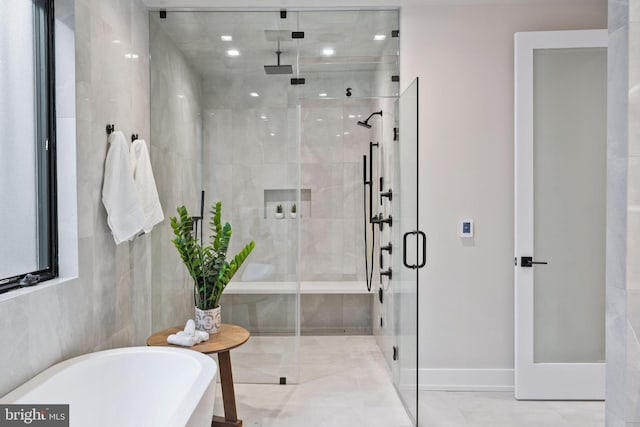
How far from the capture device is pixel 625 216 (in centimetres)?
163

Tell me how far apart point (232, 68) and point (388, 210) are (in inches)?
60.0

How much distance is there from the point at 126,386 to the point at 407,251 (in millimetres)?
1668

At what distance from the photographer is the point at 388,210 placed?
337 centimetres

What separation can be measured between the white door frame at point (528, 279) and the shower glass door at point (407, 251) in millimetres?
744

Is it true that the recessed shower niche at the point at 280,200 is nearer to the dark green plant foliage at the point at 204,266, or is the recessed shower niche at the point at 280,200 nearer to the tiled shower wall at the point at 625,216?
the dark green plant foliage at the point at 204,266

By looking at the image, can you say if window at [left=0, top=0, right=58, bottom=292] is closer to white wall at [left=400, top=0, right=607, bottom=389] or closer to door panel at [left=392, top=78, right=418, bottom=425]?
door panel at [left=392, top=78, right=418, bottom=425]

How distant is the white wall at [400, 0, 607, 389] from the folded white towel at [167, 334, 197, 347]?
1599 mm

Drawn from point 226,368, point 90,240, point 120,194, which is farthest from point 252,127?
point 226,368

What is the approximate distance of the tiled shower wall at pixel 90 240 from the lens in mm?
1822

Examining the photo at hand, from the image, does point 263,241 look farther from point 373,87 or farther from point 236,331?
point 373,87

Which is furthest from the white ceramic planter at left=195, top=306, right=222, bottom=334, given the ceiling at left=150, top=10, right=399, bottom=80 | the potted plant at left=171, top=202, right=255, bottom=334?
the ceiling at left=150, top=10, right=399, bottom=80

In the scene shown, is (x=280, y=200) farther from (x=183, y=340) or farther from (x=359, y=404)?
(x=359, y=404)

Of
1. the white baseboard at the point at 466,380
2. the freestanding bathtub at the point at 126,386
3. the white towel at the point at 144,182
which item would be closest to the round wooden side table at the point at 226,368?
the freestanding bathtub at the point at 126,386

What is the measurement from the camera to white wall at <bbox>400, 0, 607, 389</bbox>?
3.09 metres
